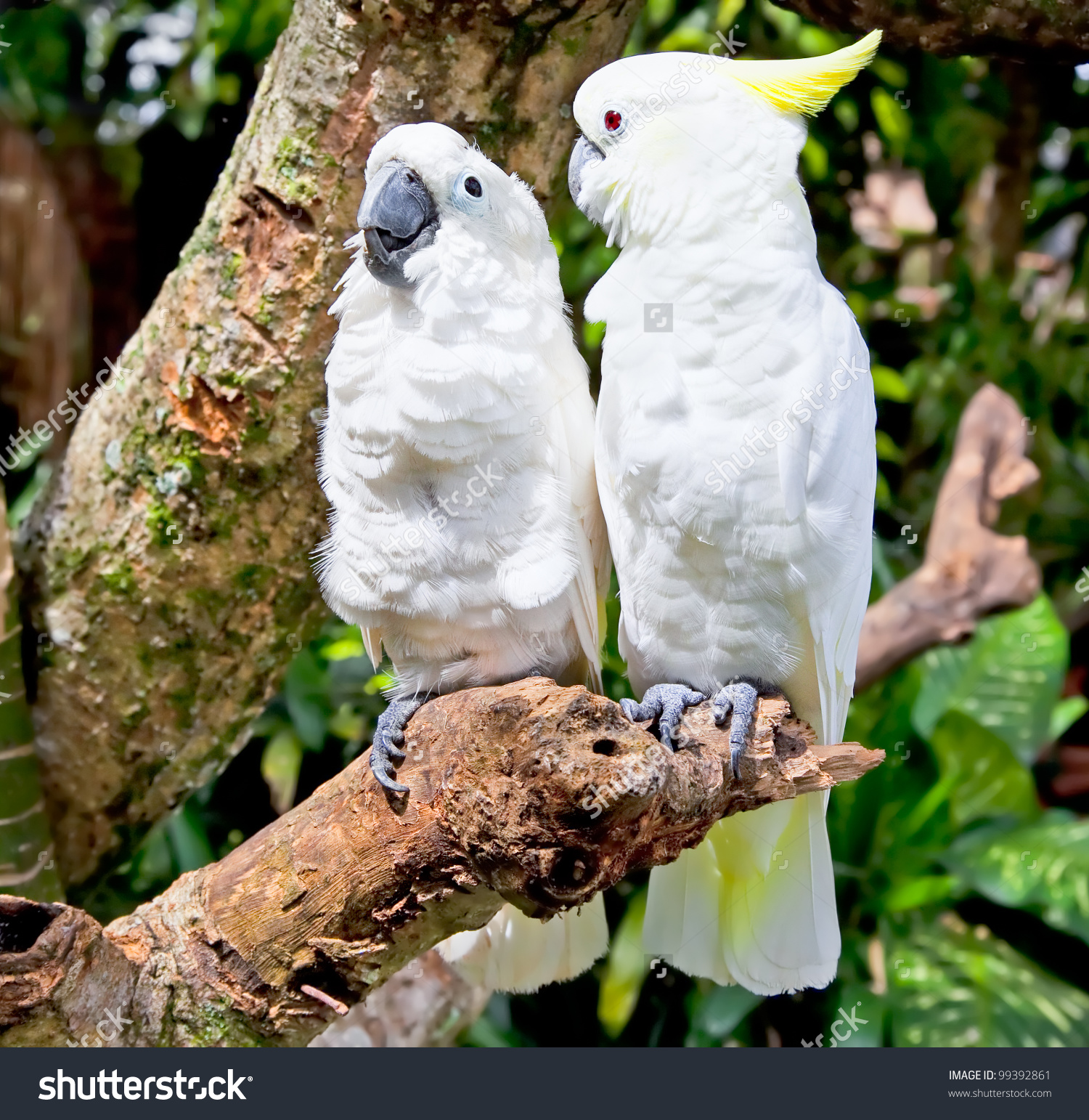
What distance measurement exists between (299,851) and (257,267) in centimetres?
105

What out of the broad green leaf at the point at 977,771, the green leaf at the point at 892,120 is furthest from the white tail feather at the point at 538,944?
the green leaf at the point at 892,120

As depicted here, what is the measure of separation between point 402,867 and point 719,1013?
4.67 feet

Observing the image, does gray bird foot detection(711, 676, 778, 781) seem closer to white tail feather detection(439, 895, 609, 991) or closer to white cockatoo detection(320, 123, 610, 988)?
white cockatoo detection(320, 123, 610, 988)

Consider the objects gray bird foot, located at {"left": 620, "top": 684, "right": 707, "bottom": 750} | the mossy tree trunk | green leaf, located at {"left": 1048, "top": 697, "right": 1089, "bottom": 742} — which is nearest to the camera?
gray bird foot, located at {"left": 620, "top": 684, "right": 707, "bottom": 750}

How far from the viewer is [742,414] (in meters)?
1.42

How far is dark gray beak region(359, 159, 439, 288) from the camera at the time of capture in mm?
1414

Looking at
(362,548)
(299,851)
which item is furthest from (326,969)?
(362,548)

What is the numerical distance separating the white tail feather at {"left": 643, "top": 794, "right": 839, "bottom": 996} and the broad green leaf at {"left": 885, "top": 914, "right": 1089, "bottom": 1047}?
1.08m

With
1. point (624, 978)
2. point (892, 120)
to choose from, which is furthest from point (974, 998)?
point (892, 120)

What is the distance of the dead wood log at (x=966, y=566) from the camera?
2604mm

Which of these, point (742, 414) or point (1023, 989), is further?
point (1023, 989)
